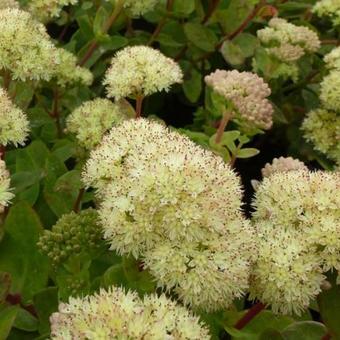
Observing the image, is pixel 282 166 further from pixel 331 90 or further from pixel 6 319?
pixel 6 319

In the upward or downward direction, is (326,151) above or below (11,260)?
below

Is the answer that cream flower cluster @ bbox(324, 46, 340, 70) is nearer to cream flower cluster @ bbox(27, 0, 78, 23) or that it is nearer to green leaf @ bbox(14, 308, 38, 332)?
cream flower cluster @ bbox(27, 0, 78, 23)

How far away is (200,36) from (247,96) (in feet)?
2.10

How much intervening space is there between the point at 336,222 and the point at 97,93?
1.23 meters

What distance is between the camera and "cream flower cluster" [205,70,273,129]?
1.79 metres

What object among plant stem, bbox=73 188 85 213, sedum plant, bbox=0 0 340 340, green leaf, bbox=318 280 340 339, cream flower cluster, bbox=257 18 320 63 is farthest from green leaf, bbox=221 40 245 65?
green leaf, bbox=318 280 340 339

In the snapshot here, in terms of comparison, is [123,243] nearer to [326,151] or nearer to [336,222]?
[336,222]

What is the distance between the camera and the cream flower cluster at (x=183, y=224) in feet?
4.13

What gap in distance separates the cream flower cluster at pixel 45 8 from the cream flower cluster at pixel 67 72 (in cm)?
17

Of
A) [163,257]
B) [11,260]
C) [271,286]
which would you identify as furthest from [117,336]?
[11,260]

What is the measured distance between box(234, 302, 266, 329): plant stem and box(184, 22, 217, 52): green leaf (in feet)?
3.73

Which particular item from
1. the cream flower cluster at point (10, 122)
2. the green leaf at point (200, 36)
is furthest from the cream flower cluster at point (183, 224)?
the green leaf at point (200, 36)

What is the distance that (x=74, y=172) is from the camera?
5.81ft

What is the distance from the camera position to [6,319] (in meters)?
1.36
